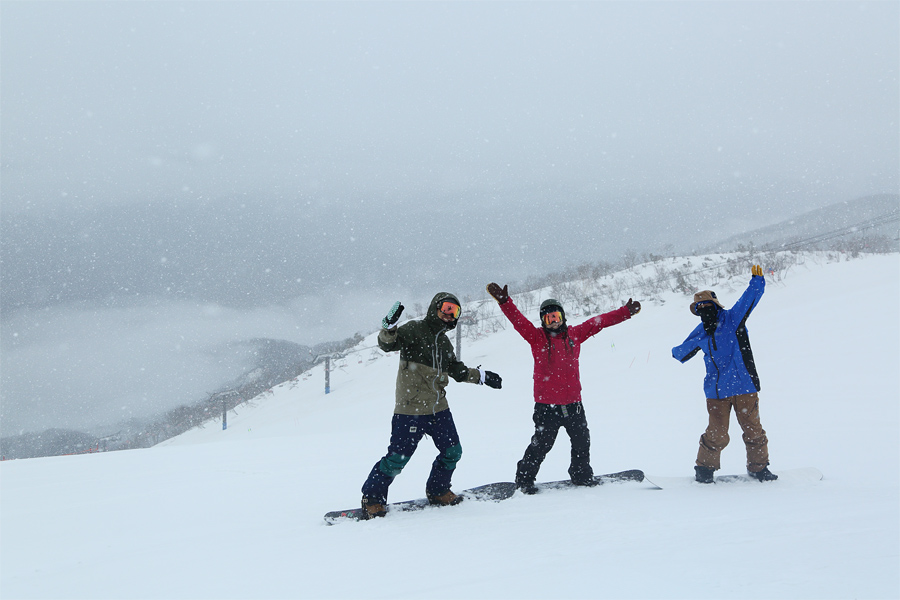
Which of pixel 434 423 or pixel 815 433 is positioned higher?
pixel 434 423

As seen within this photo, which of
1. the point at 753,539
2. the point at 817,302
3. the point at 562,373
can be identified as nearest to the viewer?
the point at 753,539

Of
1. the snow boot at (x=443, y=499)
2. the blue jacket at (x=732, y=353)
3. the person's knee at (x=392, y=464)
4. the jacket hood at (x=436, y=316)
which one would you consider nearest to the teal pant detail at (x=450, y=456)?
the snow boot at (x=443, y=499)

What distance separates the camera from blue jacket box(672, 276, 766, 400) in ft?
15.1

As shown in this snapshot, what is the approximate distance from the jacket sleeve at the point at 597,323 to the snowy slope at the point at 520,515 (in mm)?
1389

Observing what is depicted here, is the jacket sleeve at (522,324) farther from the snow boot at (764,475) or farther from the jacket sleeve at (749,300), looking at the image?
the snow boot at (764,475)

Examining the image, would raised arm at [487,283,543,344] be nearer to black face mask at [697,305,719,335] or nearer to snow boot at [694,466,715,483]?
black face mask at [697,305,719,335]

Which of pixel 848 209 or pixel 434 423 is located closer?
pixel 434 423

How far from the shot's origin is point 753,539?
2.90 metres

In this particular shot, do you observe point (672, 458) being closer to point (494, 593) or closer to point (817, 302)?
point (494, 593)

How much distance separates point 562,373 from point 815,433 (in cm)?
398

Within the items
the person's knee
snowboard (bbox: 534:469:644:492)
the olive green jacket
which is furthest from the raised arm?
the person's knee

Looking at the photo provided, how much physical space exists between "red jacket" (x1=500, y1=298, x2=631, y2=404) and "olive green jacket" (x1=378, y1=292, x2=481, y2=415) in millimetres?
631

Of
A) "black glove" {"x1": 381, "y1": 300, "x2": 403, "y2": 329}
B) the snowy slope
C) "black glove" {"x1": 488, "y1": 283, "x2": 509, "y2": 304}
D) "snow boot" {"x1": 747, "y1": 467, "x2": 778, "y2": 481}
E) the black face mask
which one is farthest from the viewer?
the black face mask

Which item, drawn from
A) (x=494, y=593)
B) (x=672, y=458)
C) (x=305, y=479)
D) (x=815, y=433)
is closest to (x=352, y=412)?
(x=305, y=479)
